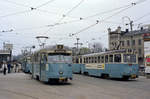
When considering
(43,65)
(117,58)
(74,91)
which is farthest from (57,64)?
(117,58)

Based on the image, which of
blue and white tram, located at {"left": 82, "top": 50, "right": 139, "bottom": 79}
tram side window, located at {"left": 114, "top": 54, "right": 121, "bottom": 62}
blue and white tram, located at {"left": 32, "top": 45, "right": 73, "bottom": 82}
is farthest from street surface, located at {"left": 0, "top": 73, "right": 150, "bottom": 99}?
tram side window, located at {"left": 114, "top": 54, "right": 121, "bottom": 62}

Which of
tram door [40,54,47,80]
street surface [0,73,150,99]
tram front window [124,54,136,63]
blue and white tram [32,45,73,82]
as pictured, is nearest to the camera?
street surface [0,73,150,99]

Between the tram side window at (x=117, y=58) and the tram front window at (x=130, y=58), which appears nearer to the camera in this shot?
the tram front window at (x=130, y=58)

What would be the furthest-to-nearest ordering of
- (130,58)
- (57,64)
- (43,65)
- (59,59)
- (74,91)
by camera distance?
(130,58), (43,65), (59,59), (57,64), (74,91)

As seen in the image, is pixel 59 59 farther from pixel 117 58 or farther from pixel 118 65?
pixel 117 58

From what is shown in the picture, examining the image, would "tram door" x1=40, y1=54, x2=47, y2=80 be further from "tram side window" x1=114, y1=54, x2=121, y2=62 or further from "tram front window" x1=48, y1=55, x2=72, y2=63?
"tram side window" x1=114, y1=54, x2=121, y2=62

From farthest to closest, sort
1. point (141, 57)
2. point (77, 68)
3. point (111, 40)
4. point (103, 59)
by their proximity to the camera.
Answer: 1. point (111, 40)
2. point (141, 57)
3. point (77, 68)
4. point (103, 59)

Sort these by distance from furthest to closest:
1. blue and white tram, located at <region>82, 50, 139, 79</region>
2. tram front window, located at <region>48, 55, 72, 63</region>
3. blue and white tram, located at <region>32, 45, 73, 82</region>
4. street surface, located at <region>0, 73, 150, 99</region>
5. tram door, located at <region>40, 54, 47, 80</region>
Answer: blue and white tram, located at <region>82, 50, 139, 79</region> < tram door, located at <region>40, 54, 47, 80</region> < tram front window, located at <region>48, 55, 72, 63</region> < blue and white tram, located at <region>32, 45, 73, 82</region> < street surface, located at <region>0, 73, 150, 99</region>

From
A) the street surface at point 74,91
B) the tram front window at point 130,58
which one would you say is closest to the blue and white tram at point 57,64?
the street surface at point 74,91

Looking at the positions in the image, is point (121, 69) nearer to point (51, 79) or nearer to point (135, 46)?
point (51, 79)

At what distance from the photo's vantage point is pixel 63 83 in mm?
18031

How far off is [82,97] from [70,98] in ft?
1.97

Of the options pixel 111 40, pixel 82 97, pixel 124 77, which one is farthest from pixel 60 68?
pixel 111 40

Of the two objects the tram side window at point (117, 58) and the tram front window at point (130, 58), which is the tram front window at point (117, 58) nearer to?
the tram side window at point (117, 58)
